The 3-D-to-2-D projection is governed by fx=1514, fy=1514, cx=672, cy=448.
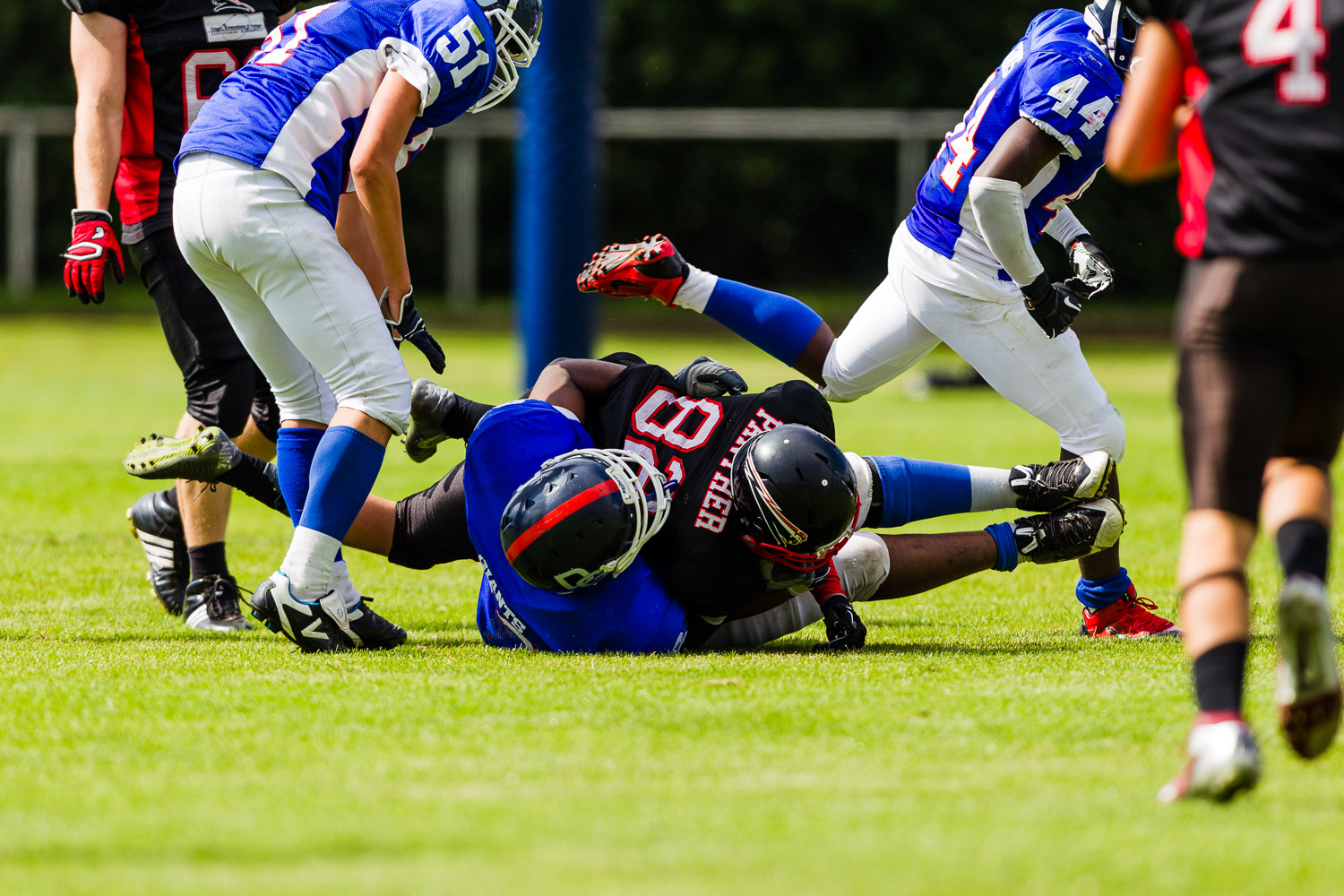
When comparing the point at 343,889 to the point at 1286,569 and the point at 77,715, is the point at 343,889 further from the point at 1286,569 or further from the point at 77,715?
the point at 1286,569

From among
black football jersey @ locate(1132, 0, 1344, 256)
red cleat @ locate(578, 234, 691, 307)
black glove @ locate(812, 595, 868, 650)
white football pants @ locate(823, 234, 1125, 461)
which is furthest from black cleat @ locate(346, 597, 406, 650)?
black football jersey @ locate(1132, 0, 1344, 256)

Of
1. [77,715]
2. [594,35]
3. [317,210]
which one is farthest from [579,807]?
[594,35]

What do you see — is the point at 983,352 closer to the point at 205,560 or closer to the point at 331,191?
the point at 331,191

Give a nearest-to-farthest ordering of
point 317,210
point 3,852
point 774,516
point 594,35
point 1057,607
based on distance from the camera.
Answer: point 3,852 < point 774,516 < point 317,210 < point 1057,607 < point 594,35

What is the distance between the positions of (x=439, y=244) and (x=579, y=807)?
2208cm

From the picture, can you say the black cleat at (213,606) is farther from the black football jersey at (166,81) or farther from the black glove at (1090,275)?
the black glove at (1090,275)

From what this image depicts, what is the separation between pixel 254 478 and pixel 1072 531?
96.4 inches

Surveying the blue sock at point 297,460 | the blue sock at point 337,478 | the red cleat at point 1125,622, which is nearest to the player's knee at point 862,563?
the red cleat at point 1125,622

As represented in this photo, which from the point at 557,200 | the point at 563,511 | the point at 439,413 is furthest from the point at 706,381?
the point at 557,200

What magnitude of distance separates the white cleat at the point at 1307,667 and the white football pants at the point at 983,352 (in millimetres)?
2051

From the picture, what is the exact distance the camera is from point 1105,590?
4719mm

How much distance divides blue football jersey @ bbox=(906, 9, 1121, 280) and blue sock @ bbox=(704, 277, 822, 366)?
500mm

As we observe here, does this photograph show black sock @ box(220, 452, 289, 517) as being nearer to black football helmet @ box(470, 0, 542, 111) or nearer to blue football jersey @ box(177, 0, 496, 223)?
blue football jersey @ box(177, 0, 496, 223)

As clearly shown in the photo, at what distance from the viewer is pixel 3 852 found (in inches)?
96.1
